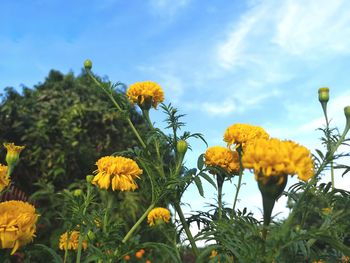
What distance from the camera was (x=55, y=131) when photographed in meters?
7.31

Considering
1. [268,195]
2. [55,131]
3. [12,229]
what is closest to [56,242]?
[55,131]

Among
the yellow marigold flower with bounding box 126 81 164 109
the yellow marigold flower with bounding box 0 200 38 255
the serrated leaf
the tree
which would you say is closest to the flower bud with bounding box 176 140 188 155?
the serrated leaf

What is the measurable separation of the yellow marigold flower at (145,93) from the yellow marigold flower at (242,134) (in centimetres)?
52

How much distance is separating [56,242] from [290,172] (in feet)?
12.7

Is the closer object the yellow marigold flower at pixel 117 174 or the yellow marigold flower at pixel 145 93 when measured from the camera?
the yellow marigold flower at pixel 117 174

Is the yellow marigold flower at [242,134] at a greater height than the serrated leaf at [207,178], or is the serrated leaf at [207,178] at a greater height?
the yellow marigold flower at [242,134]

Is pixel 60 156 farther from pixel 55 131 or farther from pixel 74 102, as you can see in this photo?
pixel 74 102

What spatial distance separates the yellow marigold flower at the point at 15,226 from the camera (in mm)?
1435

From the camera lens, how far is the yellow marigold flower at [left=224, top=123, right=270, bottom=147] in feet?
6.41

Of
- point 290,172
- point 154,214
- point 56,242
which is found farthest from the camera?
point 56,242

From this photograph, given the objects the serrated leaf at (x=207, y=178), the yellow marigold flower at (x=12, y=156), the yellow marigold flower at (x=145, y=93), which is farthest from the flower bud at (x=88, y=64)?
the serrated leaf at (x=207, y=178)

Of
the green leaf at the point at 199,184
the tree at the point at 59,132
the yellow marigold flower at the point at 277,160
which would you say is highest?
the tree at the point at 59,132

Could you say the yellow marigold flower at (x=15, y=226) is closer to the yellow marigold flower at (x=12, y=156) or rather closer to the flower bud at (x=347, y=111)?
the yellow marigold flower at (x=12, y=156)

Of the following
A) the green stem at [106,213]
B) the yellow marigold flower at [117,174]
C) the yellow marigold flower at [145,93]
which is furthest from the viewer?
the yellow marigold flower at [145,93]
